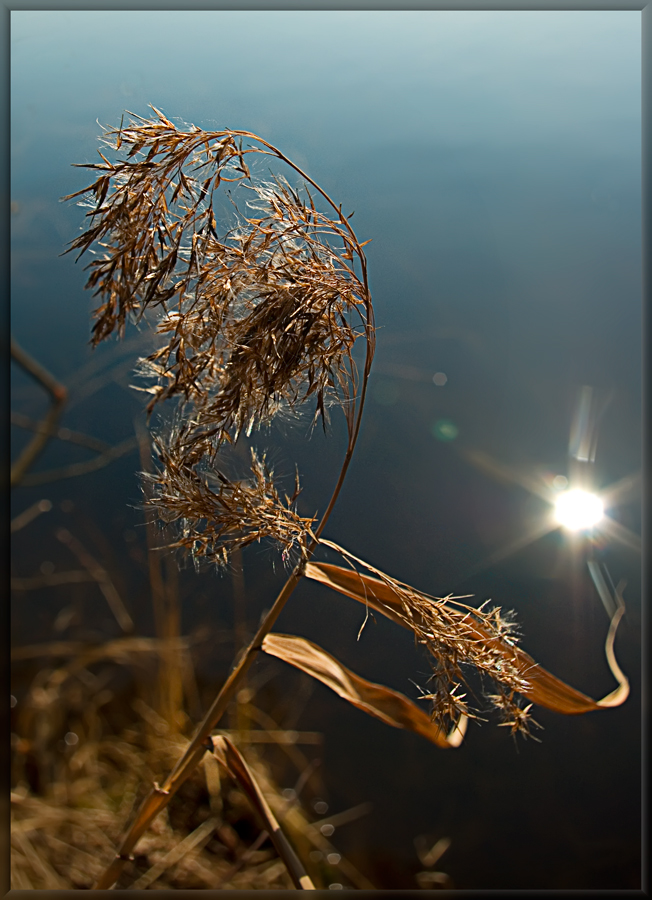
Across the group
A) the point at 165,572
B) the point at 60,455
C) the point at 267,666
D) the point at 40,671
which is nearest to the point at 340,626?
the point at 267,666

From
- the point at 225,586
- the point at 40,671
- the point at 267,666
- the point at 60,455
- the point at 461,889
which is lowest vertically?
the point at 461,889

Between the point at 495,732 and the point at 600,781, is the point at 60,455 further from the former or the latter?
the point at 600,781

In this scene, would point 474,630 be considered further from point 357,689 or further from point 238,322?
point 238,322

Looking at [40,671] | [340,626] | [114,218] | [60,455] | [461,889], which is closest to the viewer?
[114,218]

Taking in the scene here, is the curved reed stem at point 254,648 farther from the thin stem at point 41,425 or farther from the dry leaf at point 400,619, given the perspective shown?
the thin stem at point 41,425

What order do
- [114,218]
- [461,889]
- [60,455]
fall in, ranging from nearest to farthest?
[114,218]
[461,889]
[60,455]

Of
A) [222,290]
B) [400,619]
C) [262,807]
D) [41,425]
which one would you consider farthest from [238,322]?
[41,425]

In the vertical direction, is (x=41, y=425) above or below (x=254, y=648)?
above
